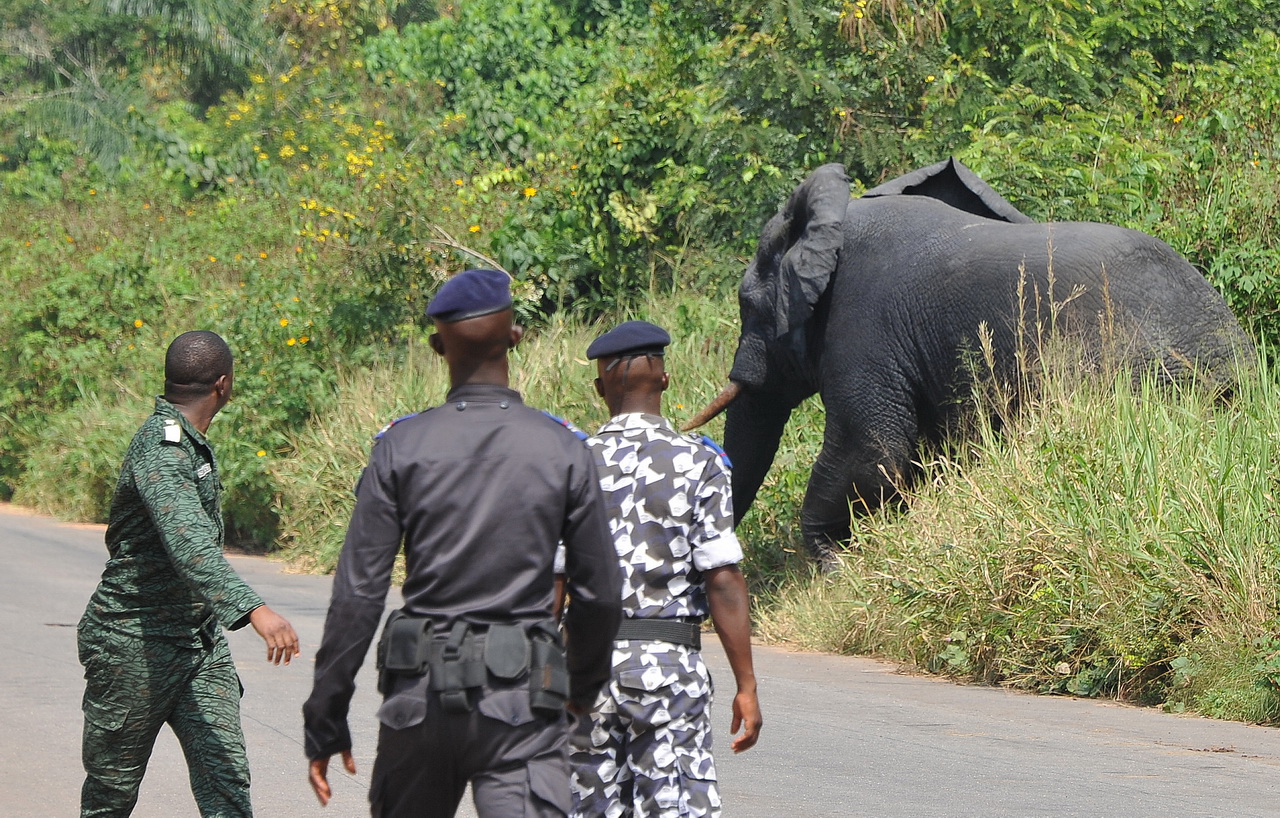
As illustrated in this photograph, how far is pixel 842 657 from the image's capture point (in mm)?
9945

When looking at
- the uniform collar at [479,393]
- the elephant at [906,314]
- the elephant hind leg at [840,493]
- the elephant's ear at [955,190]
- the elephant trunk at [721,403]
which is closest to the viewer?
the uniform collar at [479,393]

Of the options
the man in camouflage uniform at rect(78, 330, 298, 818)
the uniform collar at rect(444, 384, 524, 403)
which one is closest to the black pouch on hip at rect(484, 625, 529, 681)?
the uniform collar at rect(444, 384, 524, 403)

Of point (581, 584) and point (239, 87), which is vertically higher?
point (239, 87)

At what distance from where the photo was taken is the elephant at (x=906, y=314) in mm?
9758

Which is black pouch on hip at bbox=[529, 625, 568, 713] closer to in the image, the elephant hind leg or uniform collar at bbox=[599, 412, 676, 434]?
uniform collar at bbox=[599, 412, 676, 434]

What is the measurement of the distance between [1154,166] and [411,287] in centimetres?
789

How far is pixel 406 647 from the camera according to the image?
3434mm

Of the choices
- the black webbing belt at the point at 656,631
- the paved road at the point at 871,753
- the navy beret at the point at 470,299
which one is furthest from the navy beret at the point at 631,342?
the paved road at the point at 871,753

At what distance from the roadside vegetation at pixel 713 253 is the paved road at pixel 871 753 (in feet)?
1.54

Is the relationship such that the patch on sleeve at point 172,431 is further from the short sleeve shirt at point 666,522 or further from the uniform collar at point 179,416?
the short sleeve shirt at point 666,522

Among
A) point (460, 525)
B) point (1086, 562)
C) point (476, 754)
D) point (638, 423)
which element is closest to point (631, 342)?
point (638, 423)

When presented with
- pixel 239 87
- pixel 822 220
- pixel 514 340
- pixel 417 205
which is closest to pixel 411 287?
pixel 417 205

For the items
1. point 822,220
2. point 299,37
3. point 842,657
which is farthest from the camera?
point 299,37

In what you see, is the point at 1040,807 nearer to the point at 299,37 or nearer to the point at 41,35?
the point at 299,37
